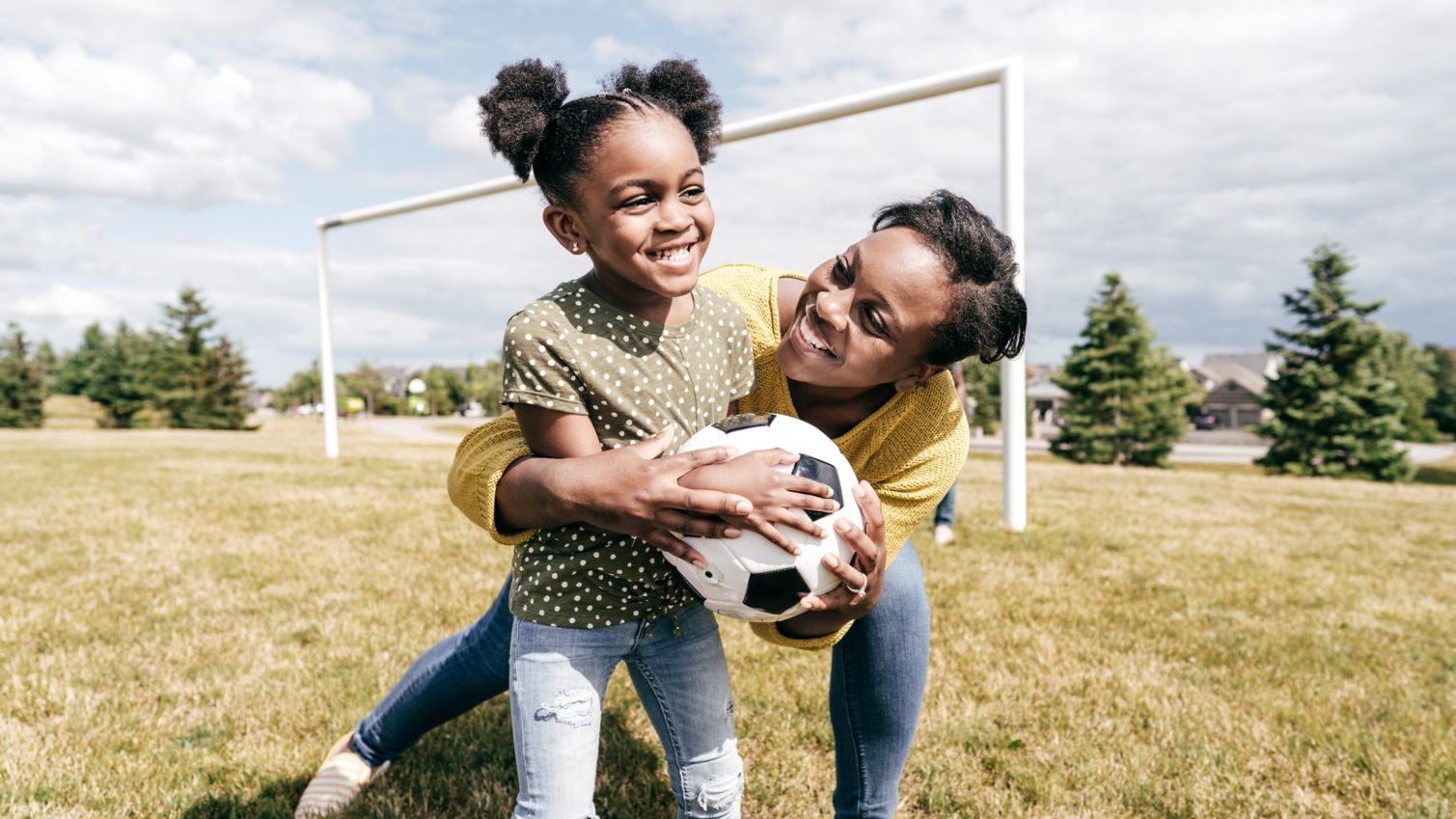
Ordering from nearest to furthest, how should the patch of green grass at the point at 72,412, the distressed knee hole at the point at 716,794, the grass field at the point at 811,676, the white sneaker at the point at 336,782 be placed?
the distressed knee hole at the point at 716,794 < the white sneaker at the point at 336,782 < the grass field at the point at 811,676 < the patch of green grass at the point at 72,412

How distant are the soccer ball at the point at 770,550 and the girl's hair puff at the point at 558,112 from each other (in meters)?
0.69

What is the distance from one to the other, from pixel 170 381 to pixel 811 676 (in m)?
56.3

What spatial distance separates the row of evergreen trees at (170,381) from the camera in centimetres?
4938

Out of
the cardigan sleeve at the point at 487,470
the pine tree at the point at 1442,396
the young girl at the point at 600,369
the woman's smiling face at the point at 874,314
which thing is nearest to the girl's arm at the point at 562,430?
the young girl at the point at 600,369

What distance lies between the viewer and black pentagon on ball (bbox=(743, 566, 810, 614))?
6.47ft

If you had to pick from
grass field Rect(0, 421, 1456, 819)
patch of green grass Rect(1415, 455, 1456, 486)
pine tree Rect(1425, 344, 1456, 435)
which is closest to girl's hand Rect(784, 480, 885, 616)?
grass field Rect(0, 421, 1456, 819)

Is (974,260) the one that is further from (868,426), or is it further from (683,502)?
(683,502)

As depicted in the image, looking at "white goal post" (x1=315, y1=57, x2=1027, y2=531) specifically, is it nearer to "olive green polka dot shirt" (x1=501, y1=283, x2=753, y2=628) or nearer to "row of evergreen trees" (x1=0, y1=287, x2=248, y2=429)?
"olive green polka dot shirt" (x1=501, y1=283, x2=753, y2=628)

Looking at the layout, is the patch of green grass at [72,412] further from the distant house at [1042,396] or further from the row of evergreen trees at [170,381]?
the distant house at [1042,396]

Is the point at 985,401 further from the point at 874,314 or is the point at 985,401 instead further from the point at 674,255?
the point at 674,255

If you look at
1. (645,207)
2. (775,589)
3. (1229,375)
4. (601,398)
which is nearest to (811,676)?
(775,589)

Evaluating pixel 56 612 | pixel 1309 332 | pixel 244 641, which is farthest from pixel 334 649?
pixel 1309 332

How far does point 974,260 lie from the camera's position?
2.19 meters

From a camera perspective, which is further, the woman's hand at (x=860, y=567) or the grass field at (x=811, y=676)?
the grass field at (x=811, y=676)
